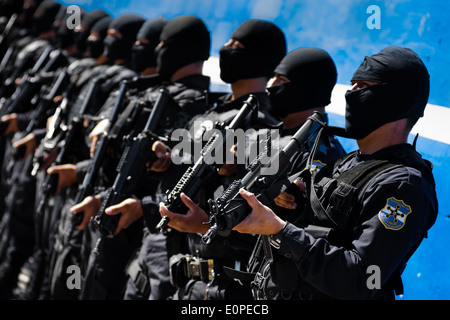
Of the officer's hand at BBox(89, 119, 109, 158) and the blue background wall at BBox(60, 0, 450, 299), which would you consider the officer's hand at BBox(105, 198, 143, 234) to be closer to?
the officer's hand at BBox(89, 119, 109, 158)

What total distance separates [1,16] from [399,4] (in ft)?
26.9

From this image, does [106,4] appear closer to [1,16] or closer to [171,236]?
[1,16]

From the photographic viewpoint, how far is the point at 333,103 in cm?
350

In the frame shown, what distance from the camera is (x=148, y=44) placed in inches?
187

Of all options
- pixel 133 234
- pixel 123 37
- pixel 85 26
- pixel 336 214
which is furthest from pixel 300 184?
pixel 85 26

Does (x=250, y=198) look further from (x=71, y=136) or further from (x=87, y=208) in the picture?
(x=71, y=136)

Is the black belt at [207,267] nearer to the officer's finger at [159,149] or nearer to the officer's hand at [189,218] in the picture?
the officer's hand at [189,218]

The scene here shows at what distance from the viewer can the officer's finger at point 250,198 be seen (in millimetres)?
2111

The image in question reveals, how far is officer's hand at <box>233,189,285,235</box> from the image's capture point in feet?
6.95

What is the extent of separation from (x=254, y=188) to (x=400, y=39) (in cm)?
137

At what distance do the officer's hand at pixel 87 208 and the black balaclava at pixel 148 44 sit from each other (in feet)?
4.23

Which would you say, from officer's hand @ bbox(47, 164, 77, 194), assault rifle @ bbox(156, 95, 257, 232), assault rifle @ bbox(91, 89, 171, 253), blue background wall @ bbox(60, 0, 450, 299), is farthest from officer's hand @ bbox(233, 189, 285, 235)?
officer's hand @ bbox(47, 164, 77, 194)

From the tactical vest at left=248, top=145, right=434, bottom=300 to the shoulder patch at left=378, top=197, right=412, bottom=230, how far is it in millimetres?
123
